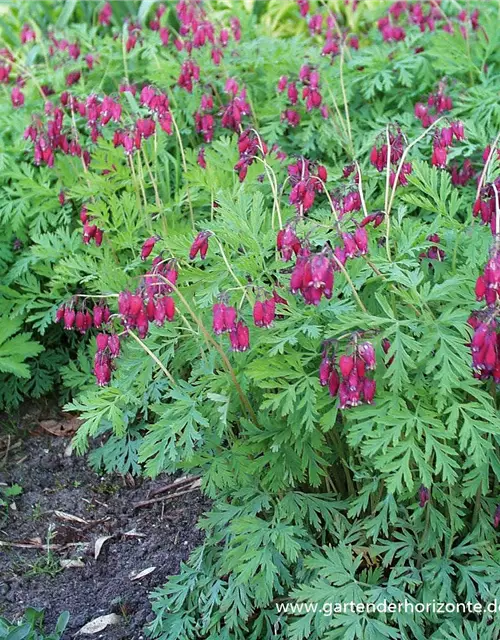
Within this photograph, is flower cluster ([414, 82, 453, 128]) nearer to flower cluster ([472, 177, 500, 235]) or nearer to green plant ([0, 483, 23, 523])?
flower cluster ([472, 177, 500, 235])

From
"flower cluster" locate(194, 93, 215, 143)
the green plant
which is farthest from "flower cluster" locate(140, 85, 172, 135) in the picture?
the green plant

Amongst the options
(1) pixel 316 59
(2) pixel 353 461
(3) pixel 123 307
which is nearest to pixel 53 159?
(1) pixel 316 59

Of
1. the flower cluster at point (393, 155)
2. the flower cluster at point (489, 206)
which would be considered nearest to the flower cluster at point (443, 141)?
the flower cluster at point (393, 155)

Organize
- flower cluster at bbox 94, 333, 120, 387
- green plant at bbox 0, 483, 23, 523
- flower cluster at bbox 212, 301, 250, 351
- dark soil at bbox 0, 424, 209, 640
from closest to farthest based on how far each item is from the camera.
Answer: flower cluster at bbox 212, 301, 250, 351
flower cluster at bbox 94, 333, 120, 387
dark soil at bbox 0, 424, 209, 640
green plant at bbox 0, 483, 23, 523

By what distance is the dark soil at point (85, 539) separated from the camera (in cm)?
344

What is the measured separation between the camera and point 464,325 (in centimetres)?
265

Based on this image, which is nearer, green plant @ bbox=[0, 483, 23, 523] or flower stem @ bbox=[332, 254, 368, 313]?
flower stem @ bbox=[332, 254, 368, 313]

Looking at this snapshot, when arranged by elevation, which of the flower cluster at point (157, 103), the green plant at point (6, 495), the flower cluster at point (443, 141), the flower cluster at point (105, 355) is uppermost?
the flower cluster at point (157, 103)

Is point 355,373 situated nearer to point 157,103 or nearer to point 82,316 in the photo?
point 82,316

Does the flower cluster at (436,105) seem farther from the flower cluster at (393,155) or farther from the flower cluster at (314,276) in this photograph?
the flower cluster at (314,276)

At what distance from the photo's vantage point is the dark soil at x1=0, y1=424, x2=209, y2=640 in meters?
3.44

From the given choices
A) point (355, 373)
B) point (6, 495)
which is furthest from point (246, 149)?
point (6, 495)

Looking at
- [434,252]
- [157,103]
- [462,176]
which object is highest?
[157,103]

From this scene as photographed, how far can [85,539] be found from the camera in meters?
3.83
